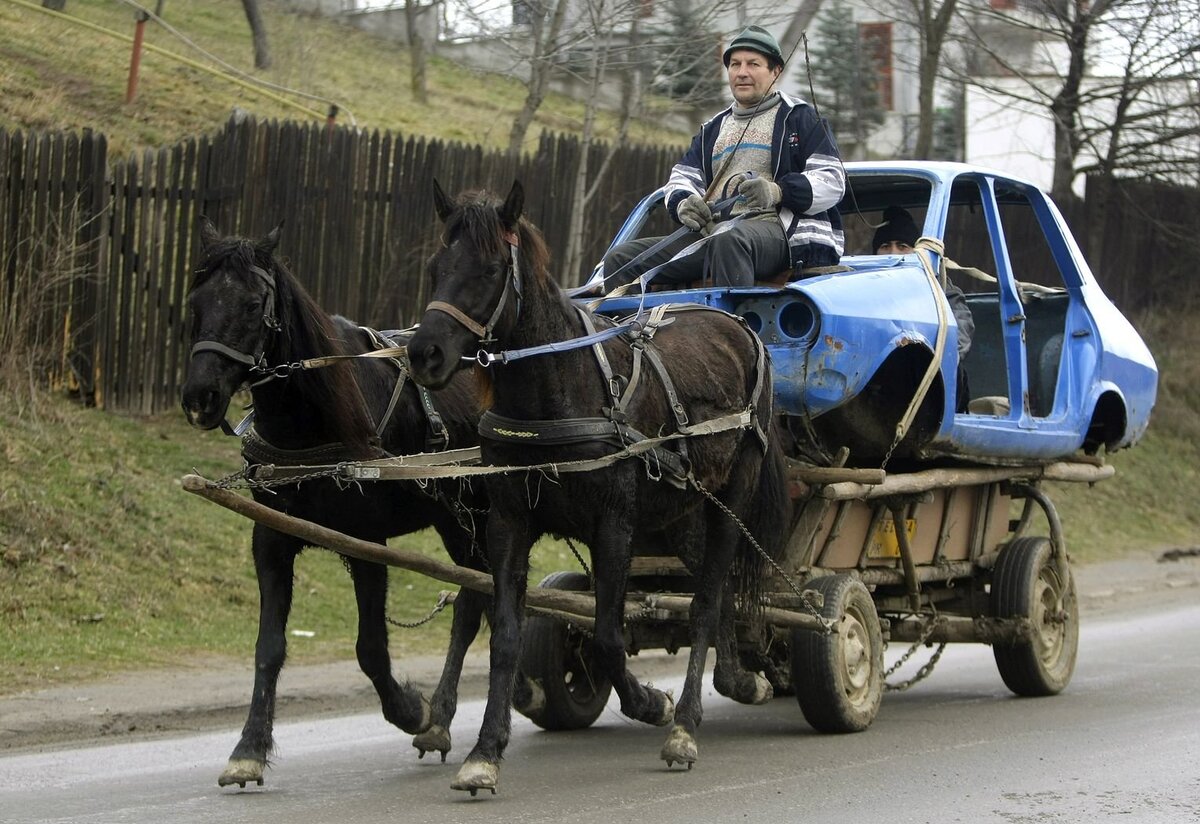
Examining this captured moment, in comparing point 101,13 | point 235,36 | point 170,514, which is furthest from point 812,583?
point 235,36

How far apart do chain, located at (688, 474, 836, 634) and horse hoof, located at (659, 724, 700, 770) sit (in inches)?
36.3

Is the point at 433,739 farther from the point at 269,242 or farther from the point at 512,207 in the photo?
the point at 512,207

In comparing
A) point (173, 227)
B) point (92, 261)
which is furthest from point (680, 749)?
point (173, 227)

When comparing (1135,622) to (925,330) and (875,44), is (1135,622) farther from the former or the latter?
(875,44)

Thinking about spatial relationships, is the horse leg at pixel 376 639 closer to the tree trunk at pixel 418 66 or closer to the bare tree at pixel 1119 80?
the bare tree at pixel 1119 80

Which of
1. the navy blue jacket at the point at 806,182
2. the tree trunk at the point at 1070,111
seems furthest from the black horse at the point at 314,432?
the tree trunk at the point at 1070,111

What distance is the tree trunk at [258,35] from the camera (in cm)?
2578

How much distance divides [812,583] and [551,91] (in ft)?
85.7

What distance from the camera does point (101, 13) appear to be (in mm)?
26125

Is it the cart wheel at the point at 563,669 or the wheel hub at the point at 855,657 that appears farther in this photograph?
the cart wheel at the point at 563,669

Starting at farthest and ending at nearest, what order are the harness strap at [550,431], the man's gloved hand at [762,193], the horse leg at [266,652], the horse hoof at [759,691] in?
the man's gloved hand at [762,193] → the horse hoof at [759,691] → the horse leg at [266,652] → the harness strap at [550,431]

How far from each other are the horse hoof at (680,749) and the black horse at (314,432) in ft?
3.42

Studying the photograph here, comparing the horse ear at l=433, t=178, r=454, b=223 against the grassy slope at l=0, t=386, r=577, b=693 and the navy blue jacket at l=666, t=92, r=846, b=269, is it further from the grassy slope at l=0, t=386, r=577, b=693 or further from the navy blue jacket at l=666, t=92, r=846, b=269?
the grassy slope at l=0, t=386, r=577, b=693

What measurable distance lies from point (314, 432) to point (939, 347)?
3190mm
